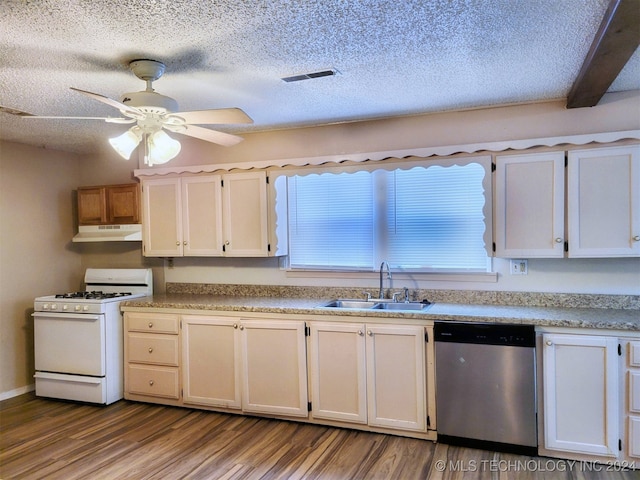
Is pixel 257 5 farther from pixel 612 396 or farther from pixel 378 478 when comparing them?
pixel 612 396

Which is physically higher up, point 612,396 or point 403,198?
point 403,198

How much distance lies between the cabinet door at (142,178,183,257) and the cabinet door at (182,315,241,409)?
0.80m

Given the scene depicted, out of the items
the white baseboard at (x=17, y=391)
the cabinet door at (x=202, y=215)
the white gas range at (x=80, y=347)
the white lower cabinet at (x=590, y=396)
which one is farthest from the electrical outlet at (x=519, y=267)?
the white baseboard at (x=17, y=391)

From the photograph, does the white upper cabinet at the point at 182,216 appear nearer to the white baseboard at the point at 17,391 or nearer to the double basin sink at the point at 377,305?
the double basin sink at the point at 377,305

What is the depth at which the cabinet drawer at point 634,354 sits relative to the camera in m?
2.55

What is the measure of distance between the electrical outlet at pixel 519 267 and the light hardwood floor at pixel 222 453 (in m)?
1.22

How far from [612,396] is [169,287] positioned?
3.68 meters

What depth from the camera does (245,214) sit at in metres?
3.82

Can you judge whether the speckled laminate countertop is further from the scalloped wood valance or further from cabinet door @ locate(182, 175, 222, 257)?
the scalloped wood valance

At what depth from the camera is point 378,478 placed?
254cm

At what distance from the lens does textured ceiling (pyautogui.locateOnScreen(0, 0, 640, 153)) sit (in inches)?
73.4

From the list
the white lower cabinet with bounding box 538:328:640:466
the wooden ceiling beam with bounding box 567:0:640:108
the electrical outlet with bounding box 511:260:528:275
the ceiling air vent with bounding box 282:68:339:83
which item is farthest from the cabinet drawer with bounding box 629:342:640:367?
the ceiling air vent with bounding box 282:68:339:83

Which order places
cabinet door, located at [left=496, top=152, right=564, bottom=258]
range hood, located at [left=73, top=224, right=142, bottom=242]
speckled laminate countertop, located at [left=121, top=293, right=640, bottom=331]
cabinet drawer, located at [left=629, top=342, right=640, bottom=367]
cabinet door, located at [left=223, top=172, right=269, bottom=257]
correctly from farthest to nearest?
range hood, located at [left=73, top=224, right=142, bottom=242], cabinet door, located at [left=223, top=172, right=269, bottom=257], cabinet door, located at [left=496, top=152, right=564, bottom=258], speckled laminate countertop, located at [left=121, top=293, right=640, bottom=331], cabinet drawer, located at [left=629, top=342, right=640, bottom=367]

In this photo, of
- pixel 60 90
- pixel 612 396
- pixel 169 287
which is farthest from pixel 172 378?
pixel 612 396
